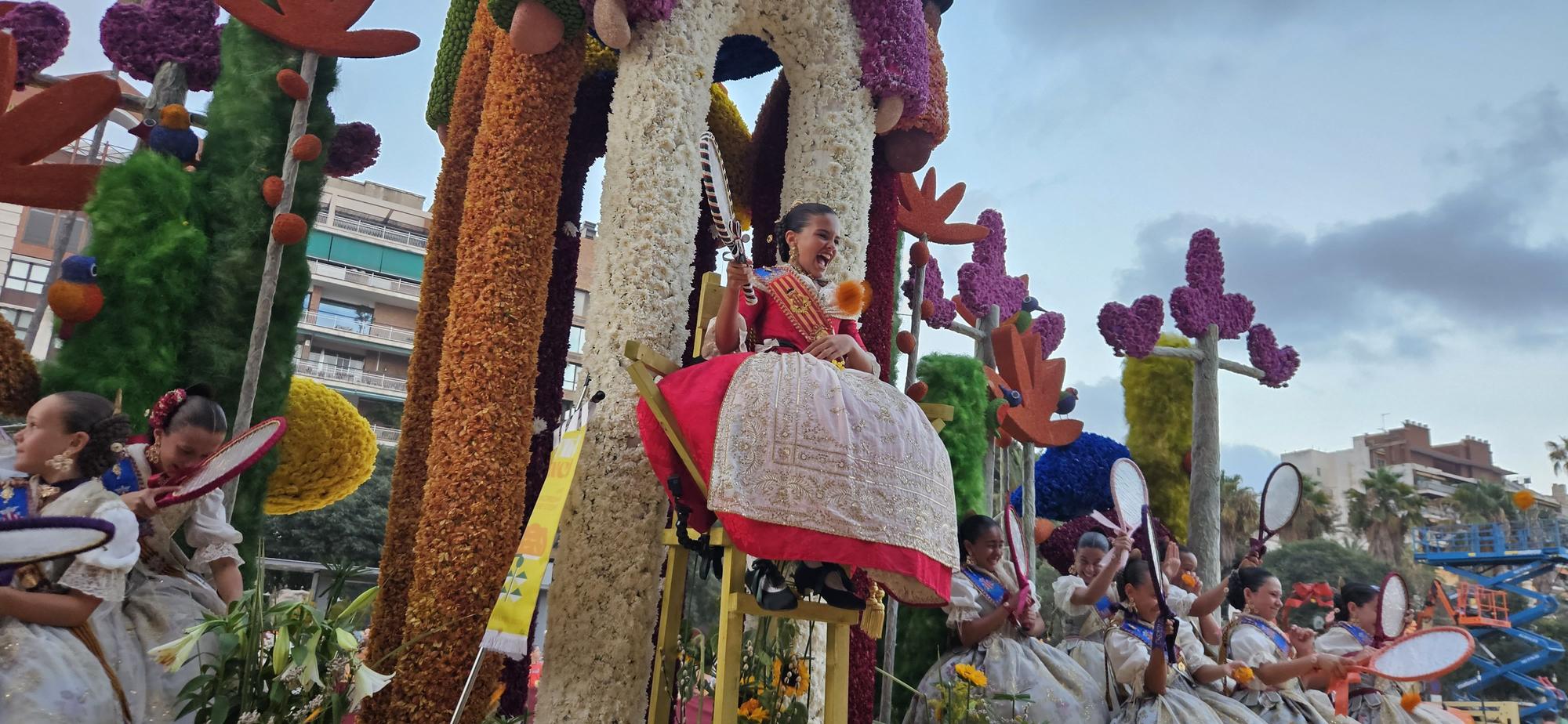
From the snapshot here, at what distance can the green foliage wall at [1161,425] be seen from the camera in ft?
37.8

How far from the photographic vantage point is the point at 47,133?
17.1 feet

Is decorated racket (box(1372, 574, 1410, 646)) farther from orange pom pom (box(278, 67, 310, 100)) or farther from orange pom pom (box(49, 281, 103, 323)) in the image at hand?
orange pom pom (box(49, 281, 103, 323))

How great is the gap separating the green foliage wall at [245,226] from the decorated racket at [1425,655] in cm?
603

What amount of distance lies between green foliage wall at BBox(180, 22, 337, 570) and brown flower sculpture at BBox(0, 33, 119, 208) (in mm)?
545

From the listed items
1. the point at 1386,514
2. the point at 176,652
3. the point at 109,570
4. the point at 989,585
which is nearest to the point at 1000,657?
the point at 989,585

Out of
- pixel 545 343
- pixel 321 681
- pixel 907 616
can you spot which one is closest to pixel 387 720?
pixel 321 681

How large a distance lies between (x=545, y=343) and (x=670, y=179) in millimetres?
2013

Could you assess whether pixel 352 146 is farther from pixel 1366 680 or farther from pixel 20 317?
pixel 20 317

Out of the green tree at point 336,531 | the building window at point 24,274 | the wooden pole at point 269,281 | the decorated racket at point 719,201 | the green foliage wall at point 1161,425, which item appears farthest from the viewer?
the building window at point 24,274

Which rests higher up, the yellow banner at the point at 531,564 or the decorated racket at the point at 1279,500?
the decorated racket at the point at 1279,500

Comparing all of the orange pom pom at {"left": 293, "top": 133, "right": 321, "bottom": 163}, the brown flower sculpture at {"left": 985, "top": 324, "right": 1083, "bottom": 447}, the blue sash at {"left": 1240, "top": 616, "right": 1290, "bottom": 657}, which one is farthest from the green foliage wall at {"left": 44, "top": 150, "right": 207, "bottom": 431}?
the blue sash at {"left": 1240, "top": 616, "right": 1290, "bottom": 657}

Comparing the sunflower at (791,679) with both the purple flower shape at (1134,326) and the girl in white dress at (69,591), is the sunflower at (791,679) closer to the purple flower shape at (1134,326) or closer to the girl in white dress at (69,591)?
the girl in white dress at (69,591)

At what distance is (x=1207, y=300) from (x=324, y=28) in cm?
942

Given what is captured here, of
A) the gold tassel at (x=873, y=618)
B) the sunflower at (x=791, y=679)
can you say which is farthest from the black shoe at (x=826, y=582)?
the sunflower at (x=791, y=679)
